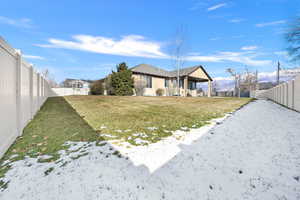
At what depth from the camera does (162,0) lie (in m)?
12.0

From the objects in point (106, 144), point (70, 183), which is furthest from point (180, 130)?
point (70, 183)

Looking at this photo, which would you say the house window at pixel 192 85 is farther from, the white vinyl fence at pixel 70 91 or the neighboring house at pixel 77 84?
the neighboring house at pixel 77 84

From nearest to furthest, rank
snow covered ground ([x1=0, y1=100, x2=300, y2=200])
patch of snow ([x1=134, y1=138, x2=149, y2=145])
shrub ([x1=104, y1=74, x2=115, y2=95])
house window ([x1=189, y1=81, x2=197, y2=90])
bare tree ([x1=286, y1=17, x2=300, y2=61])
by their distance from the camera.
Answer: snow covered ground ([x1=0, y1=100, x2=300, y2=200]), patch of snow ([x1=134, y1=138, x2=149, y2=145]), bare tree ([x1=286, y1=17, x2=300, y2=61]), shrub ([x1=104, y1=74, x2=115, y2=95]), house window ([x1=189, y1=81, x2=197, y2=90])

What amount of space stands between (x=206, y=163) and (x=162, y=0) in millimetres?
13924

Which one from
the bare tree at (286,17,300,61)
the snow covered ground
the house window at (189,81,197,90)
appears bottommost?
the snow covered ground

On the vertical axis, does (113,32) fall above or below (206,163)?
above

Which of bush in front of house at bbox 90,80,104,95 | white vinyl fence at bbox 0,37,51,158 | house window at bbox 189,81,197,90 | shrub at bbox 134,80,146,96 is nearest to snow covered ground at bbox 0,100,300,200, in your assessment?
white vinyl fence at bbox 0,37,51,158

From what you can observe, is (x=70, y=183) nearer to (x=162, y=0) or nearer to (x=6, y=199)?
(x=6, y=199)

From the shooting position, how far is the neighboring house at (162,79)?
20.4 metres

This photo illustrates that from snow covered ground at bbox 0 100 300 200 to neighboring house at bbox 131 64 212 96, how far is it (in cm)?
1734

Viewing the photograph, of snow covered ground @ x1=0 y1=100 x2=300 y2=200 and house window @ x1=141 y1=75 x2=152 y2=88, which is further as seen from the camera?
house window @ x1=141 y1=75 x2=152 y2=88

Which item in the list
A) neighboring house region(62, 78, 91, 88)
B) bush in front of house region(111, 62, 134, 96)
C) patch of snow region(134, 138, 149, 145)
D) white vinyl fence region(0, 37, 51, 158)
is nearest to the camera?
white vinyl fence region(0, 37, 51, 158)

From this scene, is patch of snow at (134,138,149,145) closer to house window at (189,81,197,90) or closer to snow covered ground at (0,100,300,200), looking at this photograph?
snow covered ground at (0,100,300,200)

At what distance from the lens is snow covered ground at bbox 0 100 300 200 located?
1.76 metres
